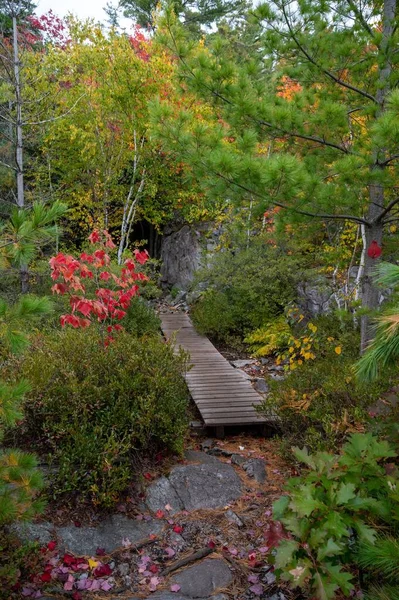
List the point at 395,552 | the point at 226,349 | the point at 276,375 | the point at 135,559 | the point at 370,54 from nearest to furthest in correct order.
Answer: the point at 395,552 → the point at 135,559 → the point at 370,54 → the point at 276,375 → the point at 226,349

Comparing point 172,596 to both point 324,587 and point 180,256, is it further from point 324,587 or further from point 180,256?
point 180,256

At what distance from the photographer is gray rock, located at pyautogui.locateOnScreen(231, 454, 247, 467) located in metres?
4.39

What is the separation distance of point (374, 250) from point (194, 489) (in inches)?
114

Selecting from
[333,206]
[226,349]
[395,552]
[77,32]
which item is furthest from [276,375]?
[77,32]

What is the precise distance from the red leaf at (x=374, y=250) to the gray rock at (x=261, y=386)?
238 cm

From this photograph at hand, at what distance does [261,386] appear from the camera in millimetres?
6418

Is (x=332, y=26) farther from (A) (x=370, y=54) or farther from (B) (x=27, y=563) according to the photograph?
(B) (x=27, y=563)

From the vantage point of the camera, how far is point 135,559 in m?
2.95

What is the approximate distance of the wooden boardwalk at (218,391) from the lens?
5.07 metres

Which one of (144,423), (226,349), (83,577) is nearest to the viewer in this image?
(83,577)

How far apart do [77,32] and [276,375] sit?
8.99m

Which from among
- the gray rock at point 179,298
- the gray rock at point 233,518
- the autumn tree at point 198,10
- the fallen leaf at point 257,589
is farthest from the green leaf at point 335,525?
the autumn tree at point 198,10

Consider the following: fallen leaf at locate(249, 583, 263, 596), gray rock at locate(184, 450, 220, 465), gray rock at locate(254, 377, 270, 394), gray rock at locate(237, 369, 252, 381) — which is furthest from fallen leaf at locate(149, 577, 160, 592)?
gray rock at locate(237, 369, 252, 381)

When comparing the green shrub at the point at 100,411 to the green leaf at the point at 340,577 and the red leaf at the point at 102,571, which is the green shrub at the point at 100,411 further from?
the green leaf at the point at 340,577
